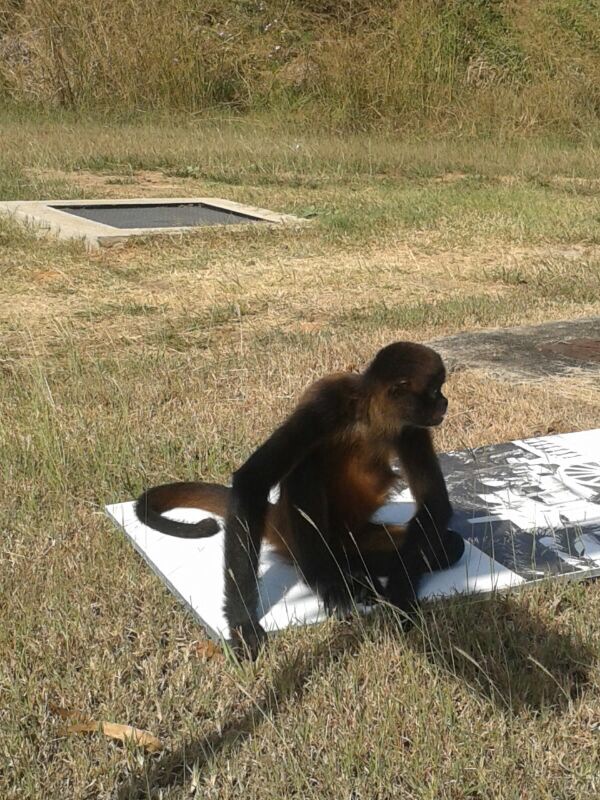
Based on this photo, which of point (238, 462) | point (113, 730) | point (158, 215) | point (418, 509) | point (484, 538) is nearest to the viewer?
point (113, 730)

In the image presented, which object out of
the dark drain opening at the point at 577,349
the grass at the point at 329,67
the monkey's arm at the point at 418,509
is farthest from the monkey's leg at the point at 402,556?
the grass at the point at 329,67

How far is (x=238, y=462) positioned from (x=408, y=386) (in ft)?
4.39

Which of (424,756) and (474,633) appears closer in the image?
(424,756)

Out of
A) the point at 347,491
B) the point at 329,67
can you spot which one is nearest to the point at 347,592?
the point at 347,491

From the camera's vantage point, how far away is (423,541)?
2854 mm

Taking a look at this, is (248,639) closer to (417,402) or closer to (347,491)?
(347,491)

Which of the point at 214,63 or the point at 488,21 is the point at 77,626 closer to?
the point at 214,63

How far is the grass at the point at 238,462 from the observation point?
2.32 meters

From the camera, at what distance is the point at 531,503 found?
139 inches

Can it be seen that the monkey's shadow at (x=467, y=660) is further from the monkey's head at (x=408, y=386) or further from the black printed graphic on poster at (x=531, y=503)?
the monkey's head at (x=408, y=386)

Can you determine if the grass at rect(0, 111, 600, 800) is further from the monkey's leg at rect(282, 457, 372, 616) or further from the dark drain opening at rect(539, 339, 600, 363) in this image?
the dark drain opening at rect(539, 339, 600, 363)

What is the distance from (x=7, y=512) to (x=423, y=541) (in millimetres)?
1348

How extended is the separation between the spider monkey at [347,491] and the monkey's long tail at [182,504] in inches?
12.9

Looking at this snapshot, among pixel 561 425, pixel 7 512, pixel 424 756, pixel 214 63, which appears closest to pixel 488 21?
pixel 214 63
